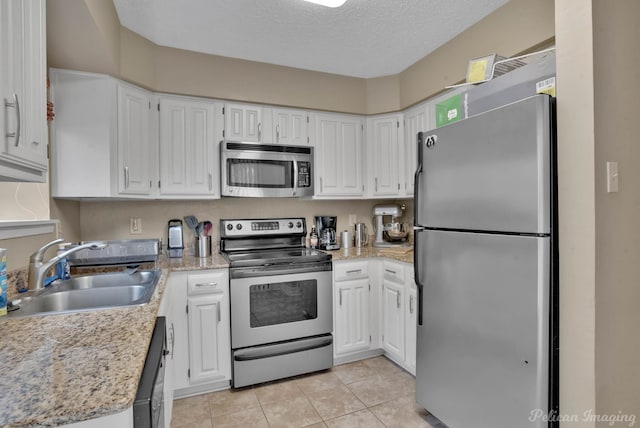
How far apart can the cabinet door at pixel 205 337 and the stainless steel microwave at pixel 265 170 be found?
85 cm

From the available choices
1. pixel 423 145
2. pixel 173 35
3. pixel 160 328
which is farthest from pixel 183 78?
pixel 160 328

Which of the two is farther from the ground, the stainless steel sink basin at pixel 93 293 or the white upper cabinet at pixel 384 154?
the white upper cabinet at pixel 384 154

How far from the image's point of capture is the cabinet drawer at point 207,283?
2.26 m

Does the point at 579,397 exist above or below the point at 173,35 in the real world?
below

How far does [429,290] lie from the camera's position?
6.22ft

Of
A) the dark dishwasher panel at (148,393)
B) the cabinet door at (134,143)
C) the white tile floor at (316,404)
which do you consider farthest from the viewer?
the cabinet door at (134,143)

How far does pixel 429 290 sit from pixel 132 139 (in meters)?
2.16

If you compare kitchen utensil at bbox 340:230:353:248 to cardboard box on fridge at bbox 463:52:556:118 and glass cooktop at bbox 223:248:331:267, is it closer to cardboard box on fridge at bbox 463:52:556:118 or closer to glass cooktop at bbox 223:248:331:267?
glass cooktop at bbox 223:248:331:267

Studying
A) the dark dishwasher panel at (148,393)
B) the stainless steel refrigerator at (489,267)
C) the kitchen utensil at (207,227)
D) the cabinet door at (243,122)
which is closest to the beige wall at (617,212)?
the stainless steel refrigerator at (489,267)

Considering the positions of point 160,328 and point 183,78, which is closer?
point 160,328

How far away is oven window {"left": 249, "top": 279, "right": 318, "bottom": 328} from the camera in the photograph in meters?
2.41

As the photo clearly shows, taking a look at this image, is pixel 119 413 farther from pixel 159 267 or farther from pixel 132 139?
pixel 132 139

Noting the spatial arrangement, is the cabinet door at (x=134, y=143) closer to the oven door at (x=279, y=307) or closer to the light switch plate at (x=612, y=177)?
the oven door at (x=279, y=307)

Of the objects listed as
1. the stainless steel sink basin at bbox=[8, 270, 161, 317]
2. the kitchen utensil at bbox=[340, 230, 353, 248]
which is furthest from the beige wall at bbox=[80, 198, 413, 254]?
the stainless steel sink basin at bbox=[8, 270, 161, 317]
